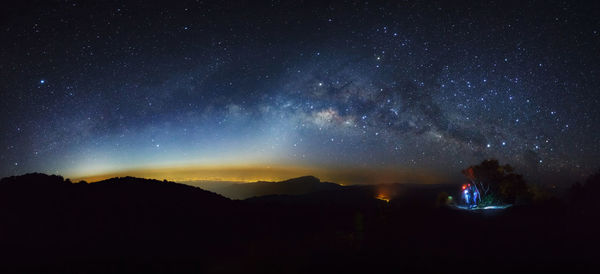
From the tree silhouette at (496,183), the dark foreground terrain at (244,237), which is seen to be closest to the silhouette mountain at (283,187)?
the tree silhouette at (496,183)

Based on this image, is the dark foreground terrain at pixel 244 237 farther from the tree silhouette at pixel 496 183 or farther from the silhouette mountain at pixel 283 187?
the silhouette mountain at pixel 283 187

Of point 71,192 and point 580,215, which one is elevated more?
point 71,192

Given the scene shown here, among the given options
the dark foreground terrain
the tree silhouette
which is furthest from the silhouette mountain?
the dark foreground terrain

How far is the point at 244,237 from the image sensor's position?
678 inches

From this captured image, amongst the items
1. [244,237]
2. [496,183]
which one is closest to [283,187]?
[496,183]

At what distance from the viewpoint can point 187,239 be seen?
54.9 feet

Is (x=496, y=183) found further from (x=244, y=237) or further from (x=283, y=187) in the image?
(x=283, y=187)

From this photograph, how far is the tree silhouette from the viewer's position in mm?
34406

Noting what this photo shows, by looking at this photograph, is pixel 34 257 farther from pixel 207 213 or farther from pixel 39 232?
pixel 207 213

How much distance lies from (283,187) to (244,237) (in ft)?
460

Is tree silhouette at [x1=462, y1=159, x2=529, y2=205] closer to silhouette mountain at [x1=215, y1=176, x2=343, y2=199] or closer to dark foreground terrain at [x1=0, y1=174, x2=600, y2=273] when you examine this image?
dark foreground terrain at [x1=0, y1=174, x2=600, y2=273]

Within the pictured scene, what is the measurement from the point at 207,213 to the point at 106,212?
6295mm

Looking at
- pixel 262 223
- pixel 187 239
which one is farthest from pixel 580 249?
pixel 187 239

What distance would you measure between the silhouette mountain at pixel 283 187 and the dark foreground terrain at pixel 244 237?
114 m
